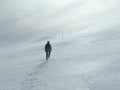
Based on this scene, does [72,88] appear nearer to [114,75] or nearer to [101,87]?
[101,87]

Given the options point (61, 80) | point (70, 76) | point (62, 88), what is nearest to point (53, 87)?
point (62, 88)

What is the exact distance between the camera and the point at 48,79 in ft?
49.6

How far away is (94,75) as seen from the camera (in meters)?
14.4

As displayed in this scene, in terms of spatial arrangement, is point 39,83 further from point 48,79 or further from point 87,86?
point 87,86

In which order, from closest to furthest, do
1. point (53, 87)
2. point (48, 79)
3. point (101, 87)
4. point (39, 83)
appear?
point (101, 87), point (53, 87), point (39, 83), point (48, 79)

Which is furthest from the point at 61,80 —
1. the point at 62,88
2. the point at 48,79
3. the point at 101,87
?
the point at 101,87

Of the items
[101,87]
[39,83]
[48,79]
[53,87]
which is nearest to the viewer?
[101,87]

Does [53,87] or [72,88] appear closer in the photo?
[72,88]

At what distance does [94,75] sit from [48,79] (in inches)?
101

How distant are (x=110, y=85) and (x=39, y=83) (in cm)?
403

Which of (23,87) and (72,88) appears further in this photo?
(23,87)

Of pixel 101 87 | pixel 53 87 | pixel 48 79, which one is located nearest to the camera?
pixel 101 87

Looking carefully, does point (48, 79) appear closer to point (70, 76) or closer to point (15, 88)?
point (70, 76)

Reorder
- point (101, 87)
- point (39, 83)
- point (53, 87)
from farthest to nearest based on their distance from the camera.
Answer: point (39, 83), point (53, 87), point (101, 87)
